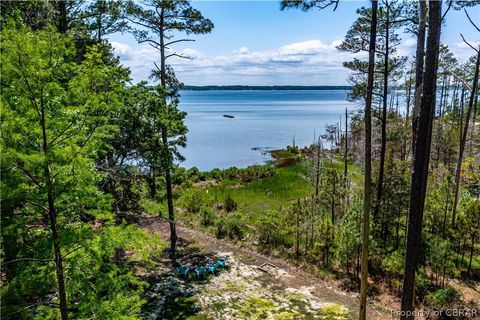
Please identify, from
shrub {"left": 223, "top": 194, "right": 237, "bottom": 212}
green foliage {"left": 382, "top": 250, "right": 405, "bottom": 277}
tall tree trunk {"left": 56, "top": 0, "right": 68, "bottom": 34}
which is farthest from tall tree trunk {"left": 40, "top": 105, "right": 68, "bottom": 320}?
shrub {"left": 223, "top": 194, "right": 237, "bottom": 212}

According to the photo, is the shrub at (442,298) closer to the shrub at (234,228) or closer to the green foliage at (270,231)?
the green foliage at (270,231)

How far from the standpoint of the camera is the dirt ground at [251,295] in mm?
9617

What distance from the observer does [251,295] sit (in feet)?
35.0

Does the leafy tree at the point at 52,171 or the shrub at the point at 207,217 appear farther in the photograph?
the shrub at the point at 207,217

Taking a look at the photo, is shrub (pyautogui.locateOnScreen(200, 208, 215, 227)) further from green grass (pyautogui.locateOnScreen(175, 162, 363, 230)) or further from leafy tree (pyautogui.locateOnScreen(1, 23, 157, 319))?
leafy tree (pyautogui.locateOnScreen(1, 23, 157, 319))

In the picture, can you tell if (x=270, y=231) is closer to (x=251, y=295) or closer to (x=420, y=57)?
(x=251, y=295)

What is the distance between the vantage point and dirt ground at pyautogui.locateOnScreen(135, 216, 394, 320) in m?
9.62

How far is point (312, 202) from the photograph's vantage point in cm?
1469

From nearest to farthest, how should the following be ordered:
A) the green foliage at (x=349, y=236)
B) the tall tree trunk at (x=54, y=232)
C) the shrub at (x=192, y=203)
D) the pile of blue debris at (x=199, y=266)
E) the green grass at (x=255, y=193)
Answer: the tall tree trunk at (x=54, y=232) < the green foliage at (x=349, y=236) < the pile of blue debris at (x=199, y=266) < the green grass at (x=255, y=193) < the shrub at (x=192, y=203)

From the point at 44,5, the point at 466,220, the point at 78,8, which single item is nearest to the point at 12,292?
the point at 44,5

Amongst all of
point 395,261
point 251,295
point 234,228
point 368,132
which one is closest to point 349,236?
point 395,261

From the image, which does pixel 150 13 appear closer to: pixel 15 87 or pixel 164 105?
pixel 164 105

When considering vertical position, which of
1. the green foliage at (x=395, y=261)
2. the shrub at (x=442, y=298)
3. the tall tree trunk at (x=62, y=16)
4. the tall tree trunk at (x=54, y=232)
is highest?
the tall tree trunk at (x=62, y=16)

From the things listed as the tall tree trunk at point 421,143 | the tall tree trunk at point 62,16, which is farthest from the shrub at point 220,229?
the tall tree trunk at point 421,143
